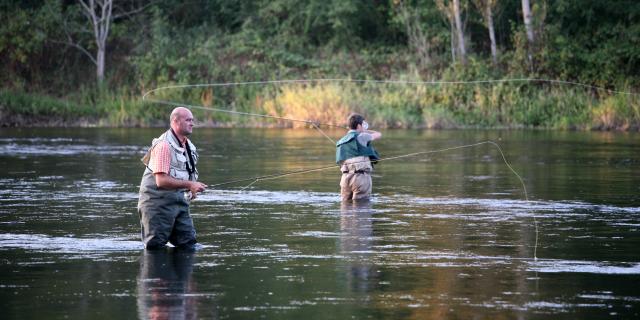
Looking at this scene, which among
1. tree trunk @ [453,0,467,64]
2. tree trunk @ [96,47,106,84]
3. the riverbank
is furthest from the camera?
tree trunk @ [96,47,106,84]

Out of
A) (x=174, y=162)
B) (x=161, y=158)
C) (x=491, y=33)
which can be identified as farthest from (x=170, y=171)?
(x=491, y=33)

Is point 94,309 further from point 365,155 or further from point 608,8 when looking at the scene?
point 608,8

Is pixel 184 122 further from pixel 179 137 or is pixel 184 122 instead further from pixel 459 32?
pixel 459 32

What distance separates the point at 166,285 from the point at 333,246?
8.58 feet

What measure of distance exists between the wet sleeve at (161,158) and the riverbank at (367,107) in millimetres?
26810

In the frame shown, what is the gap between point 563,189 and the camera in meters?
18.1

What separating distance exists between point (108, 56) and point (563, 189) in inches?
1262

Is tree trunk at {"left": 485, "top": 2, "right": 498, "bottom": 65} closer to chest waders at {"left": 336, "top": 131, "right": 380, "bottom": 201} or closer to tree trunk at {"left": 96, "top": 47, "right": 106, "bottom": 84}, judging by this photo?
tree trunk at {"left": 96, "top": 47, "right": 106, "bottom": 84}

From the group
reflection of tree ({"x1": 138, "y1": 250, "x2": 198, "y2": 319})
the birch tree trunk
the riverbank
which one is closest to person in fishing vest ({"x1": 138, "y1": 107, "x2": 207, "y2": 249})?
reflection of tree ({"x1": 138, "y1": 250, "x2": 198, "y2": 319})

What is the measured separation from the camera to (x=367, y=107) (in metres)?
39.6

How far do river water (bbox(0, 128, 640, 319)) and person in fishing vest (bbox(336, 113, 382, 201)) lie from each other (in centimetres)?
32

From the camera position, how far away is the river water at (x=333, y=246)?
29.2 feet

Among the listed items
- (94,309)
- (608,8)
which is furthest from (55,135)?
(94,309)

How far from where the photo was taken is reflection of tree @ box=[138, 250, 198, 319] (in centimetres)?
857
